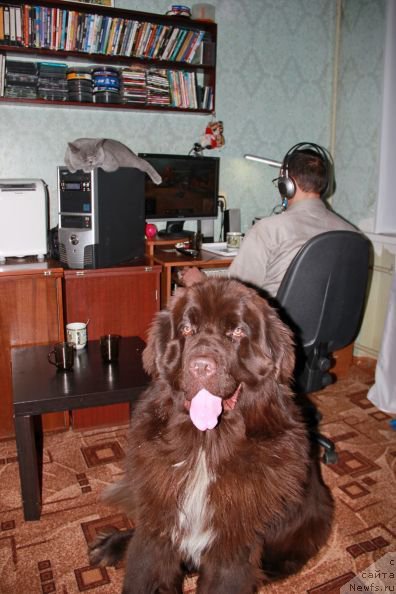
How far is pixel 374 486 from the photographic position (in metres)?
2.29

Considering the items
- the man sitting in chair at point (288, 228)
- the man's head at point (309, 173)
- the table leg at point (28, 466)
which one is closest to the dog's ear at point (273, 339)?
the man sitting in chair at point (288, 228)

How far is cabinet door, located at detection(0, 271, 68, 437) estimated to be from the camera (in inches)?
96.4

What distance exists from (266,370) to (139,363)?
1.00 metres

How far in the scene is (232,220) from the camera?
3.61 meters

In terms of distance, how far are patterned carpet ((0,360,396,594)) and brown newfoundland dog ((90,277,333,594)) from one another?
420 millimetres

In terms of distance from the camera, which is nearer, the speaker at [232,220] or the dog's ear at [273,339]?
the dog's ear at [273,339]

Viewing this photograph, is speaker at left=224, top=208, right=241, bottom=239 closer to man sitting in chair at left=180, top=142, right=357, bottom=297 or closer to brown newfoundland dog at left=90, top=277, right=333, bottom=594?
man sitting in chair at left=180, top=142, right=357, bottom=297

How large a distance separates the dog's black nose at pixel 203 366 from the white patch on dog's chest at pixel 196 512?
0.85 feet

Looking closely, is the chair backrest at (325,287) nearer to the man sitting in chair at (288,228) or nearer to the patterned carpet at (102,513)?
the man sitting in chair at (288,228)

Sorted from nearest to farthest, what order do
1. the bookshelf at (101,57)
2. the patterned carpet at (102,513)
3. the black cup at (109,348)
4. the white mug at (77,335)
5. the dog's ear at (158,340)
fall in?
the dog's ear at (158,340)
the patterned carpet at (102,513)
the black cup at (109,348)
the white mug at (77,335)
the bookshelf at (101,57)

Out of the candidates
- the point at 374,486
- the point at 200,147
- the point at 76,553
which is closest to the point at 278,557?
the point at 76,553

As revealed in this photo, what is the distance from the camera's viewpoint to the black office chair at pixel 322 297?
6.33 feet

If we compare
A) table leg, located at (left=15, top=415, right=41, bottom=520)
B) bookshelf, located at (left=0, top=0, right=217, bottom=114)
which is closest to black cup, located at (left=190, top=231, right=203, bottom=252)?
bookshelf, located at (left=0, top=0, right=217, bottom=114)

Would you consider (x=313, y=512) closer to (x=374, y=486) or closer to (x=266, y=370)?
(x=266, y=370)
